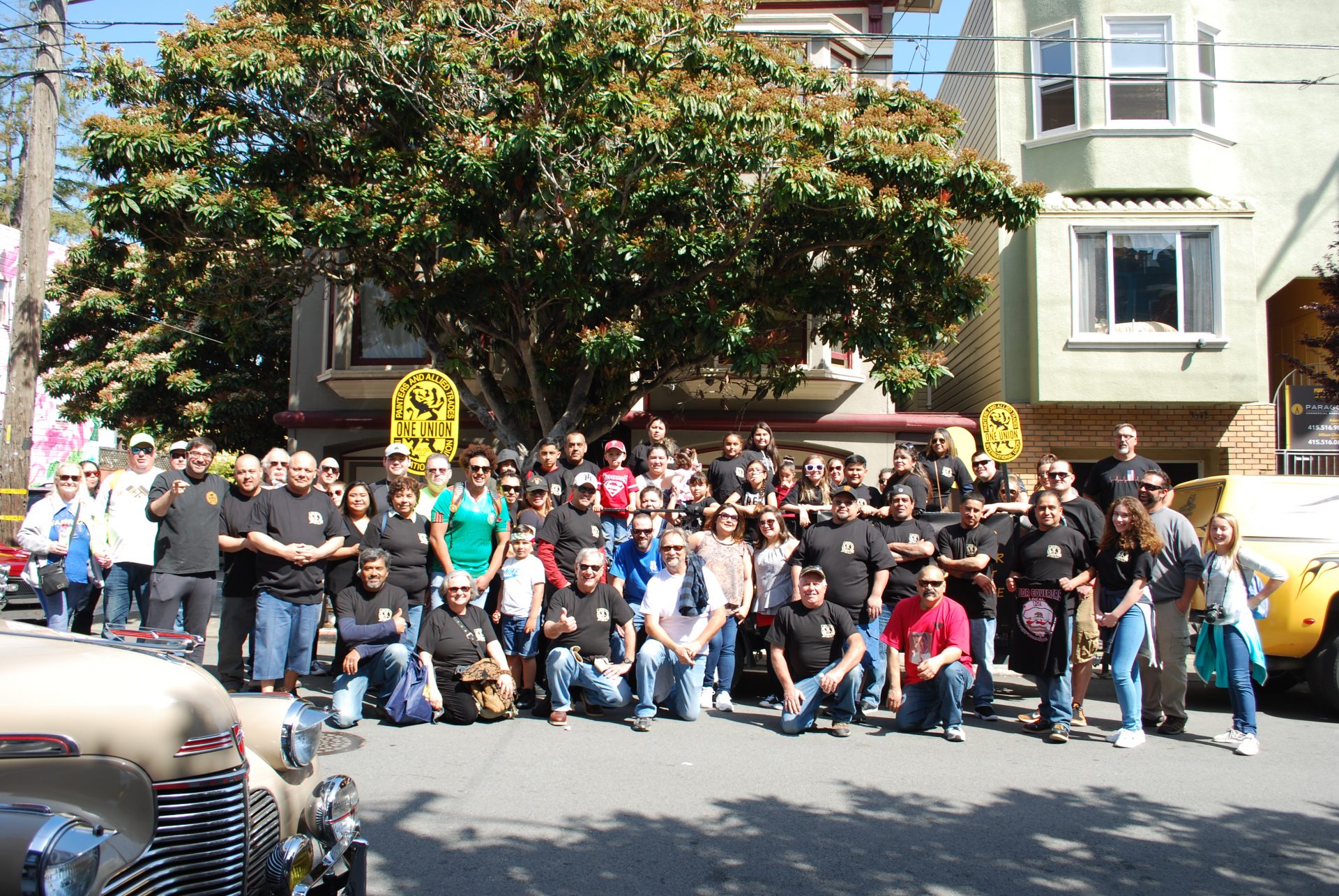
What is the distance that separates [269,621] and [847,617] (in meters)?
4.17

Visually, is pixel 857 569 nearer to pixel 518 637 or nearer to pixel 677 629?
pixel 677 629

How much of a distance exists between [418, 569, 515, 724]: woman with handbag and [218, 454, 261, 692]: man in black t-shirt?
133 cm

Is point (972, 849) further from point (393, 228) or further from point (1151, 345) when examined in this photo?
point (1151, 345)

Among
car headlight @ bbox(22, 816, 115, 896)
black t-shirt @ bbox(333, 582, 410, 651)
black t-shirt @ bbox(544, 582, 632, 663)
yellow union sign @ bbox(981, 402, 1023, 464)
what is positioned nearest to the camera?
car headlight @ bbox(22, 816, 115, 896)

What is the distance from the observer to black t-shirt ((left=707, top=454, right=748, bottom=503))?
10.1 metres

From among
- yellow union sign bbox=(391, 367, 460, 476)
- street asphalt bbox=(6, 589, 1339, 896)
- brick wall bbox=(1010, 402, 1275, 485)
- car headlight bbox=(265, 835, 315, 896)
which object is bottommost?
street asphalt bbox=(6, 589, 1339, 896)

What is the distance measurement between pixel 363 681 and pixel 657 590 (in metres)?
2.26

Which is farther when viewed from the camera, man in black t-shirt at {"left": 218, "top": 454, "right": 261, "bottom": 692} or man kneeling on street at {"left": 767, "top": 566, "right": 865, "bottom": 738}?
man in black t-shirt at {"left": 218, "top": 454, "right": 261, "bottom": 692}

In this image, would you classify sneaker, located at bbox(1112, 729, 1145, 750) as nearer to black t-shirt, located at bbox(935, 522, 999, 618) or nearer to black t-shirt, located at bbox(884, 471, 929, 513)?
black t-shirt, located at bbox(935, 522, 999, 618)

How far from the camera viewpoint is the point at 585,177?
10977 millimetres

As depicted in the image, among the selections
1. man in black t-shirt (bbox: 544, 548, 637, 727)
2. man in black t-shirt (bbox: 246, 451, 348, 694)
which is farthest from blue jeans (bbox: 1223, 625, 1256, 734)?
man in black t-shirt (bbox: 246, 451, 348, 694)

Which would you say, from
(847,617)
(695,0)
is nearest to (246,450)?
(695,0)

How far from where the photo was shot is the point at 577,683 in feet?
25.3

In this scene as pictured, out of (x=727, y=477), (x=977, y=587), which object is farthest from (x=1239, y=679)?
(x=727, y=477)
